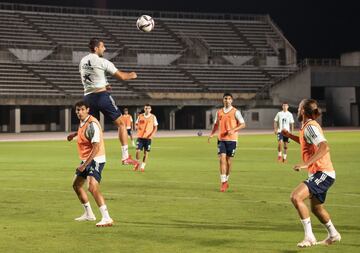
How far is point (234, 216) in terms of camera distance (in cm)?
1274

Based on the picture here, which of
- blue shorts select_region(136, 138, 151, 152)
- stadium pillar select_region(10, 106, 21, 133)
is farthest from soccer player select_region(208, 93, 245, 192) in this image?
stadium pillar select_region(10, 106, 21, 133)

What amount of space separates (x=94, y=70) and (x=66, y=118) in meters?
55.3

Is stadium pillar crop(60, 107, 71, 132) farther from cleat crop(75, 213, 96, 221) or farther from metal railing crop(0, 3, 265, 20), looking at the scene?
cleat crop(75, 213, 96, 221)

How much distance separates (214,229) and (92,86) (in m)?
4.52

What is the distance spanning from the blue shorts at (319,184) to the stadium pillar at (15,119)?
2270 inches

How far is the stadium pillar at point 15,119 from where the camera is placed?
65250mm

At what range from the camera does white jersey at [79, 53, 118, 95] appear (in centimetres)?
1383

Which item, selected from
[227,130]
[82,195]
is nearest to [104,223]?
[82,195]

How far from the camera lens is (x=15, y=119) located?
6550 cm

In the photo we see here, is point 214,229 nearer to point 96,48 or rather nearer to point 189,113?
point 96,48

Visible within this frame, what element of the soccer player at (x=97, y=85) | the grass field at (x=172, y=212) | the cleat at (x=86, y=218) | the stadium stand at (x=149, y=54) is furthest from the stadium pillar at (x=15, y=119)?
the cleat at (x=86, y=218)

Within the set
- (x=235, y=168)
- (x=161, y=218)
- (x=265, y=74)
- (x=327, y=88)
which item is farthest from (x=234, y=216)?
(x=327, y=88)

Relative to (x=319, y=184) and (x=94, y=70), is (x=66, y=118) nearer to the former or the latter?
(x=94, y=70)

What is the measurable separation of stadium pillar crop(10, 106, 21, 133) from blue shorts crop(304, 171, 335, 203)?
189 feet
